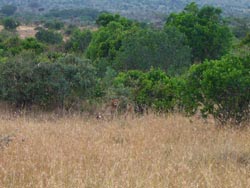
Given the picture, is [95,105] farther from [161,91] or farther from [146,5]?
[146,5]

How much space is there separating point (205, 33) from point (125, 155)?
1654cm

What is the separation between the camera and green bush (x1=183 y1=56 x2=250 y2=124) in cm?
713

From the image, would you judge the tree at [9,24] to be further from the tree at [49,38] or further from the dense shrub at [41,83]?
the dense shrub at [41,83]

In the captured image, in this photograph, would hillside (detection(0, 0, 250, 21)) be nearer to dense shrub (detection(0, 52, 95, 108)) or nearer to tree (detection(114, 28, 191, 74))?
tree (detection(114, 28, 191, 74))

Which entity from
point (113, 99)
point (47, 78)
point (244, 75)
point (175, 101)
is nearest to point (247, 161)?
point (244, 75)

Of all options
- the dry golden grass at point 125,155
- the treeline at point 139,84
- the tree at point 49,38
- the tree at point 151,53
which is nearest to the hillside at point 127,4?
the tree at point 49,38

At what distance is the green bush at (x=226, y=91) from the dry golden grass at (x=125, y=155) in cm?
30

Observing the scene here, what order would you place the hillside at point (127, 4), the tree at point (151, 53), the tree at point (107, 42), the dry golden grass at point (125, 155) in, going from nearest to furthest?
1. the dry golden grass at point (125, 155)
2. the tree at point (151, 53)
3. the tree at point (107, 42)
4. the hillside at point (127, 4)

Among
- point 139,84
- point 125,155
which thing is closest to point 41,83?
point 139,84

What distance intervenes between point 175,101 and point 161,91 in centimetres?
52

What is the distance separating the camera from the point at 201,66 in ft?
25.8

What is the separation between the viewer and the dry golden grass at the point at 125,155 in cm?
423

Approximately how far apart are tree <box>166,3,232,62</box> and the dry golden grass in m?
13.9

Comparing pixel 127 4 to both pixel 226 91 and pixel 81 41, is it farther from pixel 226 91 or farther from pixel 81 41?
pixel 226 91
